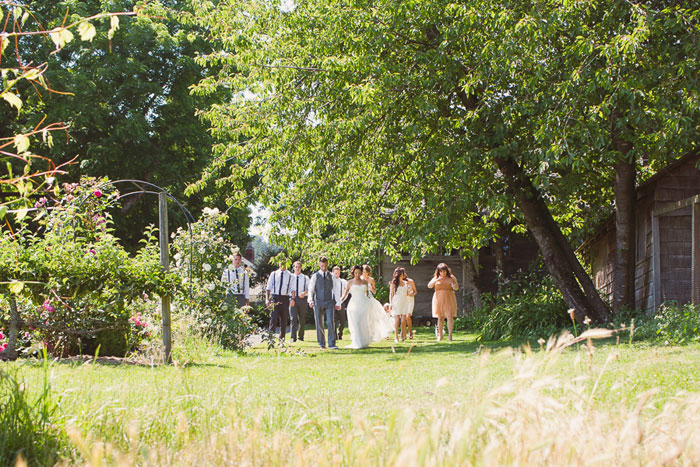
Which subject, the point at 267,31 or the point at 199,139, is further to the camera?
the point at 199,139

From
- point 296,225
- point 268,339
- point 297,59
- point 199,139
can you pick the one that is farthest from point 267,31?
point 199,139

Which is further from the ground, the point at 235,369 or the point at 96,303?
the point at 96,303

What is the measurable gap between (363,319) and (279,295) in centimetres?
251

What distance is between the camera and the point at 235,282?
14117 mm

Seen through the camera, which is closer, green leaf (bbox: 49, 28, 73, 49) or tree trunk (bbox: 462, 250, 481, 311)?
green leaf (bbox: 49, 28, 73, 49)

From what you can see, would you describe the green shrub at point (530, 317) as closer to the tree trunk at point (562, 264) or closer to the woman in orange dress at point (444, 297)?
the tree trunk at point (562, 264)

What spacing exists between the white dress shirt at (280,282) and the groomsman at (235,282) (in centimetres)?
101

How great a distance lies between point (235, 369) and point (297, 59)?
693 cm

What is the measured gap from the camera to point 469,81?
1281cm

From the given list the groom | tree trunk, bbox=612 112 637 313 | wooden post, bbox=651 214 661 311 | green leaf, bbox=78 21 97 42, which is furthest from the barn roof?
green leaf, bbox=78 21 97 42

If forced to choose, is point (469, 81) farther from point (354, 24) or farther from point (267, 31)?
point (267, 31)

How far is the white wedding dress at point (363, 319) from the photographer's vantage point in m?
16.1

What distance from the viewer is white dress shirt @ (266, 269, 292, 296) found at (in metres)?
17.5

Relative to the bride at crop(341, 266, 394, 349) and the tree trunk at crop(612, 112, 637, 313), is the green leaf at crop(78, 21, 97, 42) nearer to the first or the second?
the bride at crop(341, 266, 394, 349)
